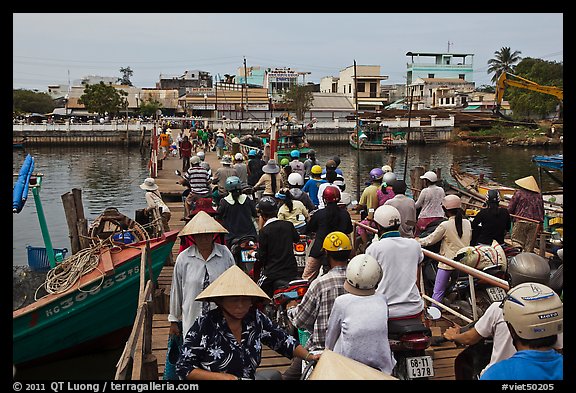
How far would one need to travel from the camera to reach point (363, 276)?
396 cm

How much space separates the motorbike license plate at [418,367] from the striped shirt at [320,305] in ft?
2.45

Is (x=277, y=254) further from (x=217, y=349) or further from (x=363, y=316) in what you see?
(x=217, y=349)

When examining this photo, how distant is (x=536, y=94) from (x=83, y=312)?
63.6 meters

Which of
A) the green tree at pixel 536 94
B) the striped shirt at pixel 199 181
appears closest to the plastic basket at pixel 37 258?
Answer: the striped shirt at pixel 199 181

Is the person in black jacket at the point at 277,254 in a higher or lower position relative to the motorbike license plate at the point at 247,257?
higher

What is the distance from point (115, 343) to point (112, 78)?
310 ft

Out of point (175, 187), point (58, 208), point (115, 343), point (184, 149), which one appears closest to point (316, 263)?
point (115, 343)

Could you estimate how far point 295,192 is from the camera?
9141mm

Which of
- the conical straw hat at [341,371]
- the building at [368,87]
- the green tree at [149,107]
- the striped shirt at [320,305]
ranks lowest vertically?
the striped shirt at [320,305]

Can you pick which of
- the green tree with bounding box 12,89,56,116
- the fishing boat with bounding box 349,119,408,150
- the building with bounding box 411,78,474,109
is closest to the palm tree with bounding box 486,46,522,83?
the building with bounding box 411,78,474,109

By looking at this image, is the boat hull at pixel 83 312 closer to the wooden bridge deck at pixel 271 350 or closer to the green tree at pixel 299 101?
the wooden bridge deck at pixel 271 350

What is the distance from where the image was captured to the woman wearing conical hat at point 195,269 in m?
5.04
